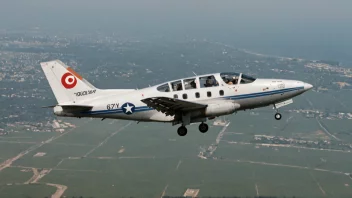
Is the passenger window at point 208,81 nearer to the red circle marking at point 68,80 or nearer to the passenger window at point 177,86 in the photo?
the passenger window at point 177,86

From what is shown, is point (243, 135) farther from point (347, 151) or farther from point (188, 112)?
point (188, 112)

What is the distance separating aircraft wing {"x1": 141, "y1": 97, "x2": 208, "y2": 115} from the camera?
82.9 feet

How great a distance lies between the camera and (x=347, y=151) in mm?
109312

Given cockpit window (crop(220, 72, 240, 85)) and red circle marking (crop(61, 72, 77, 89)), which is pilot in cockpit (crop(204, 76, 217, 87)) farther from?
red circle marking (crop(61, 72, 77, 89))

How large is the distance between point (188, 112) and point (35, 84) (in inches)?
6319

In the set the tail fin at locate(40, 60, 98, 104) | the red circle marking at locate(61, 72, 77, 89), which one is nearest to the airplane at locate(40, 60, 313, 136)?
the tail fin at locate(40, 60, 98, 104)

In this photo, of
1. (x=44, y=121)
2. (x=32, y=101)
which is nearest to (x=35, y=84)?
(x=32, y=101)

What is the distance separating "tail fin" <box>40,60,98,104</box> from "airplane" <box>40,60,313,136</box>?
745 millimetres

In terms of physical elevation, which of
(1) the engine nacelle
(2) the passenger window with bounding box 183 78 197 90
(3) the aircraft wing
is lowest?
(1) the engine nacelle

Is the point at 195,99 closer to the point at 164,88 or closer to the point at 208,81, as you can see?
the point at 208,81

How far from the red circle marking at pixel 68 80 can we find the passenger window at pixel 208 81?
358 inches

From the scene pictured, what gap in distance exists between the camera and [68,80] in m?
30.3

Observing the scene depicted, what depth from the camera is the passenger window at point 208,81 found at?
27406 millimetres

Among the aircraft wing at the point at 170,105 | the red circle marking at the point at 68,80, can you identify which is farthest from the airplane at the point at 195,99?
the red circle marking at the point at 68,80
